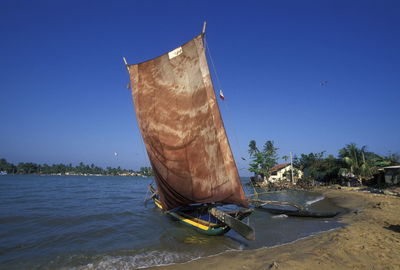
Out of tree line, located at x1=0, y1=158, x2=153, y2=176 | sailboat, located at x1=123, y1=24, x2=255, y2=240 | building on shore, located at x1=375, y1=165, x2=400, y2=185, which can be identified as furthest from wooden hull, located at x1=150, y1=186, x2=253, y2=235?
tree line, located at x1=0, y1=158, x2=153, y2=176

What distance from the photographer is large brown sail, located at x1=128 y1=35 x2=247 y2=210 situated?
876 cm

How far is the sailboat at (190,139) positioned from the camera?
8.75 metres

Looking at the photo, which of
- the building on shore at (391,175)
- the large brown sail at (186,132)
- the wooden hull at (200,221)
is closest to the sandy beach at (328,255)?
the wooden hull at (200,221)

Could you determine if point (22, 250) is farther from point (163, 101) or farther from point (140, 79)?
point (140, 79)

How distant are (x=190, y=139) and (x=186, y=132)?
0.39 metres

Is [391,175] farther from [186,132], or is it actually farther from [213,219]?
[186,132]

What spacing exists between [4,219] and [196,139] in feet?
46.9

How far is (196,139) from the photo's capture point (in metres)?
9.12

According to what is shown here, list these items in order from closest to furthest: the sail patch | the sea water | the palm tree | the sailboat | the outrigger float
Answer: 1. the sea water
2. the outrigger float
3. the sailboat
4. the sail patch
5. the palm tree

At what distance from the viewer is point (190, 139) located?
9.24 m

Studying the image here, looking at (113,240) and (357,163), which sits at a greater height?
(357,163)

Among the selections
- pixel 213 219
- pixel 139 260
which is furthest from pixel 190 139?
pixel 139 260

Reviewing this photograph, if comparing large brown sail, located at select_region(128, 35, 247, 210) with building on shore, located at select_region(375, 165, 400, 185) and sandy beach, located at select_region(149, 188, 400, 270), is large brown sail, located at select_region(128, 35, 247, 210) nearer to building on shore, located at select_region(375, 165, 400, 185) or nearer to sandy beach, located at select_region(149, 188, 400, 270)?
sandy beach, located at select_region(149, 188, 400, 270)

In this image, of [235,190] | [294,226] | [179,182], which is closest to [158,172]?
Answer: [179,182]
